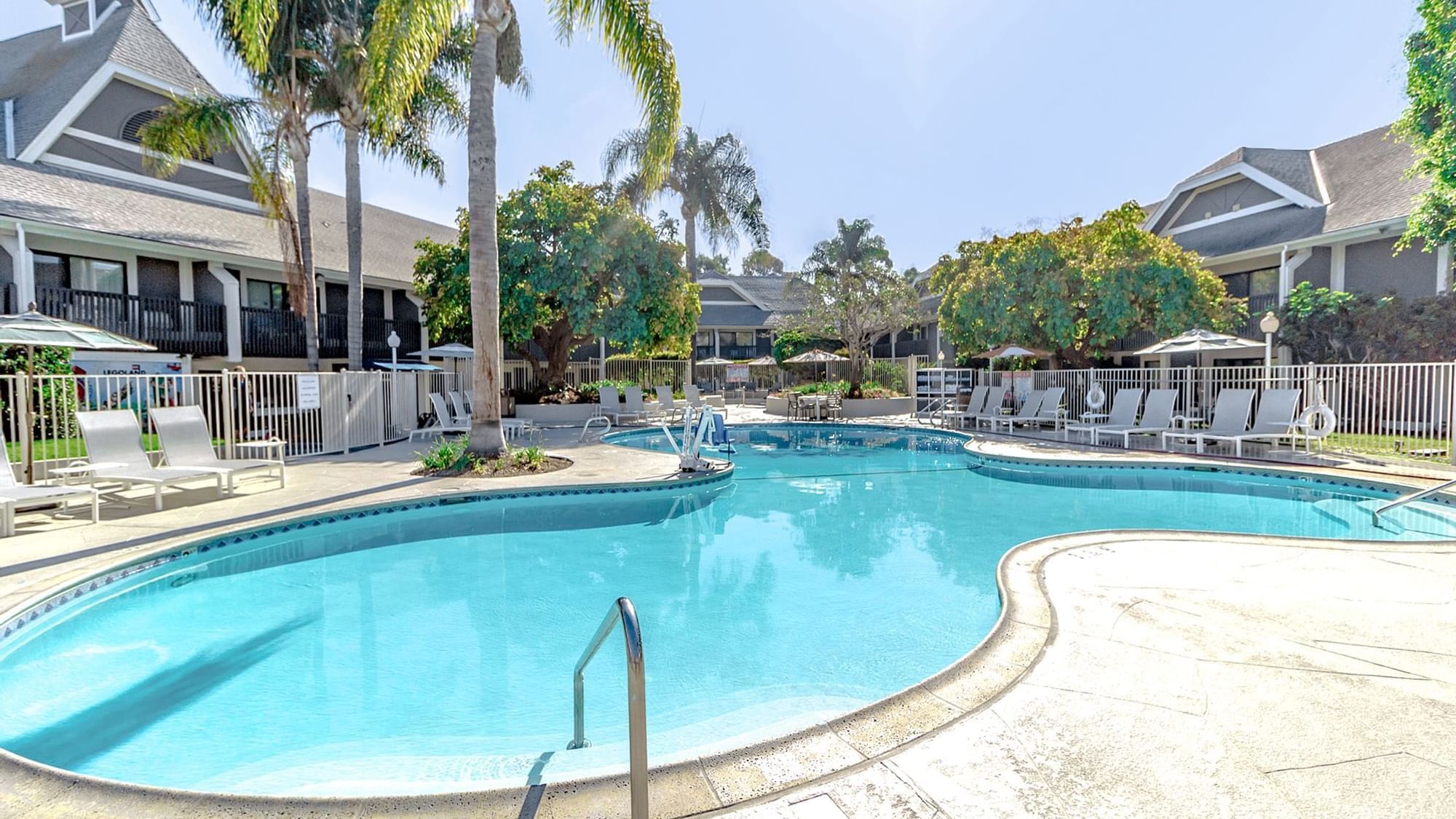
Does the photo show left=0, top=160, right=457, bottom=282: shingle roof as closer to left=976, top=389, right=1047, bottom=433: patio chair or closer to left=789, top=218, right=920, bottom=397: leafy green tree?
left=789, top=218, right=920, bottom=397: leafy green tree

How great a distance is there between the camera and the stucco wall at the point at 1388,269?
53.5 feet

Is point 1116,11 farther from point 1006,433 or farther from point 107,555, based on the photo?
point 107,555

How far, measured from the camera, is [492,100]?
10.6 meters

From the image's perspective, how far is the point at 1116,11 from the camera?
14102 mm

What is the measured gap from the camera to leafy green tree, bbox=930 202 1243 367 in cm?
1631

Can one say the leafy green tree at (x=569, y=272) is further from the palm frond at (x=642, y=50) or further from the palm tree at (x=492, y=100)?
the palm tree at (x=492, y=100)

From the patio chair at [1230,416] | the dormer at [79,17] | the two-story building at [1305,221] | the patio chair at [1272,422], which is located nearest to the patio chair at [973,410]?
the patio chair at [1230,416]

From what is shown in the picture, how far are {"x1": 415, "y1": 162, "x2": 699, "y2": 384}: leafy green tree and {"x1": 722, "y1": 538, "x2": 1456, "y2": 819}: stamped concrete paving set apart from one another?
16279 millimetres

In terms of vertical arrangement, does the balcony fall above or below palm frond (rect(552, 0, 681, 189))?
below

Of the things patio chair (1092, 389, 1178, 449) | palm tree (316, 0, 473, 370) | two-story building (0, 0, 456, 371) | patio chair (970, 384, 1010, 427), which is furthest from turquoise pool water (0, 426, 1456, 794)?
two-story building (0, 0, 456, 371)

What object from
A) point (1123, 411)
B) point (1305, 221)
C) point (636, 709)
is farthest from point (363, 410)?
point (1305, 221)

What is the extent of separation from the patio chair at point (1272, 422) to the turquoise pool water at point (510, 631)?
2105mm

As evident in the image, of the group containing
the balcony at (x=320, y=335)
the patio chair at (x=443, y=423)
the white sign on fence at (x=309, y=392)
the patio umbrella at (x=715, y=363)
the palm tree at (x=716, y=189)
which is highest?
the palm tree at (x=716, y=189)

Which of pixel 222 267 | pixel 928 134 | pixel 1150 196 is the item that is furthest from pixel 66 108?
pixel 1150 196
